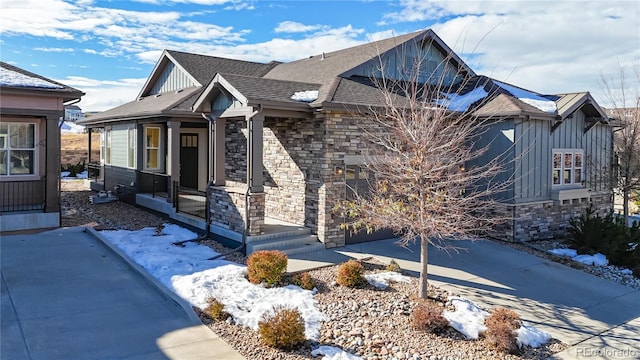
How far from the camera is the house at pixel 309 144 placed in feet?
33.9

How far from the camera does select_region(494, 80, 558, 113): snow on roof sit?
42.0 feet

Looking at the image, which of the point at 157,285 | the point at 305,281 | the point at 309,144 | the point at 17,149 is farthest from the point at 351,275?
the point at 17,149

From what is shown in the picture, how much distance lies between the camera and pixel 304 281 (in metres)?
7.93

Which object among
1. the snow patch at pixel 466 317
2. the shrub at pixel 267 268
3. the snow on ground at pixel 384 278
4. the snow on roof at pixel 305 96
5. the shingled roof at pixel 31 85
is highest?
the shingled roof at pixel 31 85

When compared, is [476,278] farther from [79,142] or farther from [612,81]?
[79,142]

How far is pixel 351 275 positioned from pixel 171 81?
13.8 metres

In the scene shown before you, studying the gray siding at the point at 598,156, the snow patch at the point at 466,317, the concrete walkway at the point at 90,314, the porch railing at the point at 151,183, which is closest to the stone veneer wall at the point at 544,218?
the gray siding at the point at 598,156

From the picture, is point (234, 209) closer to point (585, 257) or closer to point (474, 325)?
point (474, 325)

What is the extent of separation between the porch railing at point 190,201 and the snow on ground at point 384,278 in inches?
196

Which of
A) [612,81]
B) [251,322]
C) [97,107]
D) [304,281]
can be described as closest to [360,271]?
[304,281]

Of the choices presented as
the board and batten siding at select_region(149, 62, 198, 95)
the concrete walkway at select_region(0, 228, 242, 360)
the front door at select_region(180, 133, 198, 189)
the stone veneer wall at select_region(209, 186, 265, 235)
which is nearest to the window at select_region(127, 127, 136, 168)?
the front door at select_region(180, 133, 198, 189)

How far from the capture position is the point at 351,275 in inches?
314

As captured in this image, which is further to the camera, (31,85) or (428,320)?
(31,85)

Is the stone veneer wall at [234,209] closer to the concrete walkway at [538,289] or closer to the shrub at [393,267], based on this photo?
the concrete walkway at [538,289]
